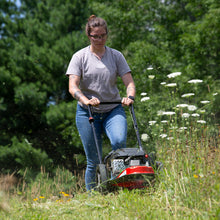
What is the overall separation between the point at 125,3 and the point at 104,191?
1360cm

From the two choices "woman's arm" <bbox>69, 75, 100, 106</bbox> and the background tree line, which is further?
the background tree line

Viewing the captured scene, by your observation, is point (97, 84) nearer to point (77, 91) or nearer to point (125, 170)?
point (77, 91)

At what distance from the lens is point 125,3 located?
15922 millimetres

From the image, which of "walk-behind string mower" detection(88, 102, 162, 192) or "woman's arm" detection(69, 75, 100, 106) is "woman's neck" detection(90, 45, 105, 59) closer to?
"woman's arm" detection(69, 75, 100, 106)

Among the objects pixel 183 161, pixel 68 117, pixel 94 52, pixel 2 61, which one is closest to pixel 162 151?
pixel 183 161

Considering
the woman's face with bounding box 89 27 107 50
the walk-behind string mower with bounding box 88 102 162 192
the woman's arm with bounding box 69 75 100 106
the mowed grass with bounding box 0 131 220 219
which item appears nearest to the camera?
the mowed grass with bounding box 0 131 220 219

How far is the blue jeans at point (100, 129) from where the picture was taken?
145 inches

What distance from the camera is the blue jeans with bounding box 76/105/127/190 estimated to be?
145 inches

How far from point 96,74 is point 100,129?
24.5 inches

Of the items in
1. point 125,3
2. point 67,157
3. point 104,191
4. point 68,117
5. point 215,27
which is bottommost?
point 67,157

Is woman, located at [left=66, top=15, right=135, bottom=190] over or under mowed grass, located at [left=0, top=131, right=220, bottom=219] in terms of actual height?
over

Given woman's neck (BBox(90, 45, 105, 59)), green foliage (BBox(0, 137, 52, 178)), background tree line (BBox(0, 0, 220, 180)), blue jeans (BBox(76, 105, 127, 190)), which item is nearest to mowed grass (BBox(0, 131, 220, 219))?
blue jeans (BBox(76, 105, 127, 190))

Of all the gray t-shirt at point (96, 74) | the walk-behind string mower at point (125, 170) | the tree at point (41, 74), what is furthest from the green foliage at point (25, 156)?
the walk-behind string mower at point (125, 170)

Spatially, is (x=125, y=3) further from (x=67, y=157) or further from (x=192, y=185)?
(x=192, y=185)
